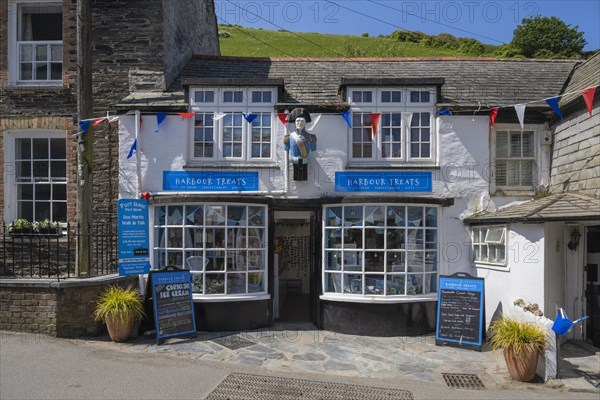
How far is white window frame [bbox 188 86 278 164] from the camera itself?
34.1 ft

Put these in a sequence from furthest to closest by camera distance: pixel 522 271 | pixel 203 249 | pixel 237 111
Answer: pixel 237 111 < pixel 203 249 < pixel 522 271

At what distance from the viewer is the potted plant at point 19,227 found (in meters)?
10.6

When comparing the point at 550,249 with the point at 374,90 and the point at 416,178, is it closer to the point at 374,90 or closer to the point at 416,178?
the point at 416,178

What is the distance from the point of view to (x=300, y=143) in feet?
32.2

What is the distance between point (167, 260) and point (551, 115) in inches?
354

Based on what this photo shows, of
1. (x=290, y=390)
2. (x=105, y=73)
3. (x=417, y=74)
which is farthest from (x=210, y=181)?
(x=417, y=74)

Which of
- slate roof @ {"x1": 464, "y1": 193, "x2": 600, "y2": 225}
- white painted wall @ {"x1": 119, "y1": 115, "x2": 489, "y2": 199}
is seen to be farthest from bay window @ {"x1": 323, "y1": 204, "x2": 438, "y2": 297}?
slate roof @ {"x1": 464, "y1": 193, "x2": 600, "y2": 225}

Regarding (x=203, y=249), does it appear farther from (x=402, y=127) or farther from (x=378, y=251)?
(x=402, y=127)

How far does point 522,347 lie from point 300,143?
18.3 feet

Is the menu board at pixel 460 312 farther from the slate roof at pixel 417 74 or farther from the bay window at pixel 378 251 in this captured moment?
the slate roof at pixel 417 74

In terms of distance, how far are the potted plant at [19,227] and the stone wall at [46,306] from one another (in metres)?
2.32

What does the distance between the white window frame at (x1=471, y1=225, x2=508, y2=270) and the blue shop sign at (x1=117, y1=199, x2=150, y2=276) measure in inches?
275

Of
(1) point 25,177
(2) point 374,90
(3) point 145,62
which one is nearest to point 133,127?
(3) point 145,62

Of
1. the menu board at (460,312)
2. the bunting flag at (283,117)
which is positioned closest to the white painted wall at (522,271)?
the menu board at (460,312)
